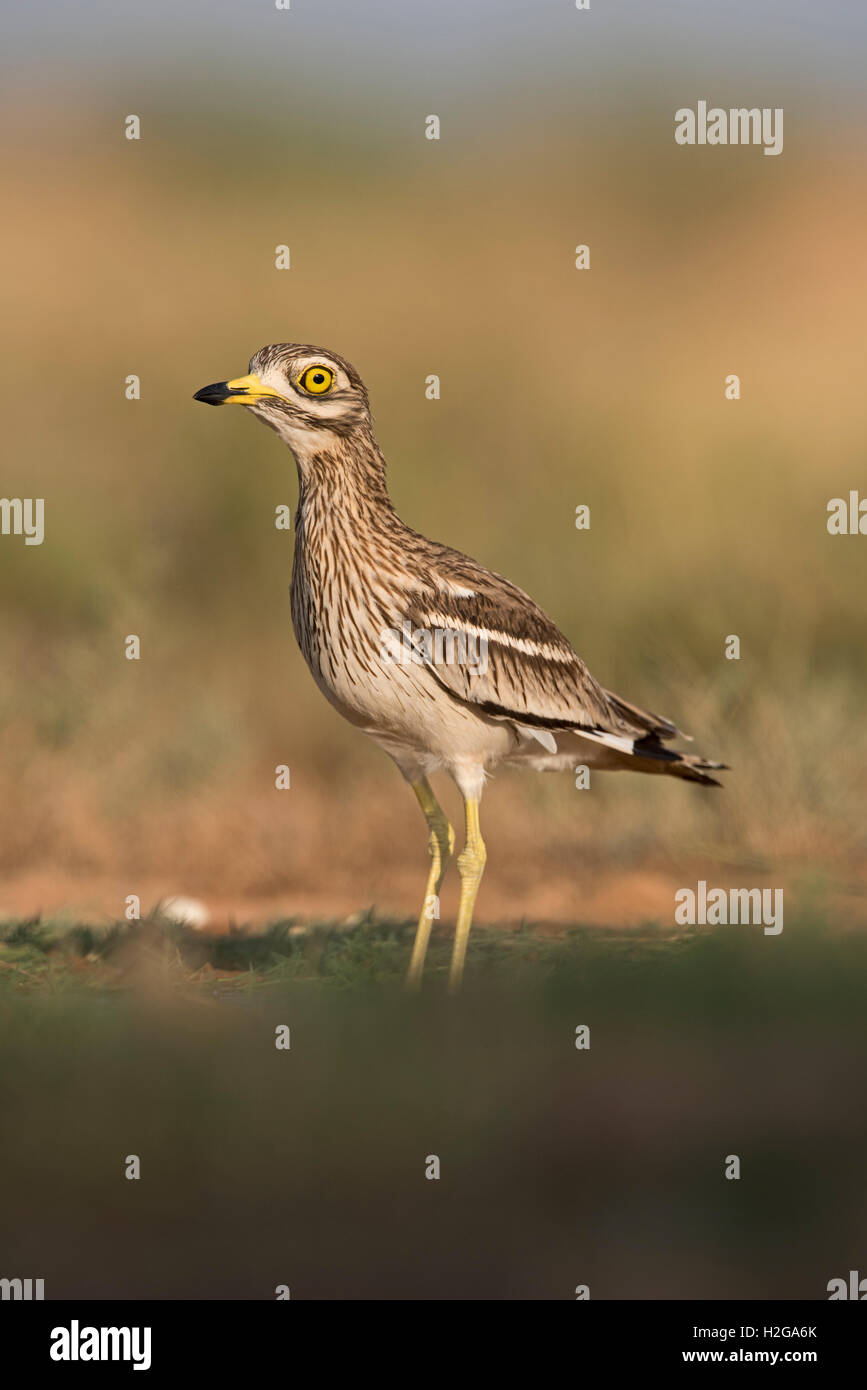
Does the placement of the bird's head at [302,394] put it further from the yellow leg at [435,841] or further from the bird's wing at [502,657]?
the yellow leg at [435,841]

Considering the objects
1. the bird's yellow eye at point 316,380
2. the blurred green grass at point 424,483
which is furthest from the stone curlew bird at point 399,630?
the blurred green grass at point 424,483

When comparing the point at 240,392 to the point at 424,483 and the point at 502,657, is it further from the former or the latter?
the point at 424,483

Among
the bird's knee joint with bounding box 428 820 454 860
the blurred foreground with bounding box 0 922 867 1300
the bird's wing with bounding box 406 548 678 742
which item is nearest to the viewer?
the blurred foreground with bounding box 0 922 867 1300

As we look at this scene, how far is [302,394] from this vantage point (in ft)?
20.8

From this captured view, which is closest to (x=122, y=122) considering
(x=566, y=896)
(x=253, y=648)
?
(x=253, y=648)

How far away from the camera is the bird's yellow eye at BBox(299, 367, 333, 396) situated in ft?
20.8

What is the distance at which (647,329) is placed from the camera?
17047mm

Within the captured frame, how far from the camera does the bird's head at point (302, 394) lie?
629 cm

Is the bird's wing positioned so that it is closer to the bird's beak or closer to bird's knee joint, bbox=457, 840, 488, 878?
bird's knee joint, bbox=457, 840, 488, 878

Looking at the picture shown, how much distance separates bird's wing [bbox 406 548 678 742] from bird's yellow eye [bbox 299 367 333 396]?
716mm

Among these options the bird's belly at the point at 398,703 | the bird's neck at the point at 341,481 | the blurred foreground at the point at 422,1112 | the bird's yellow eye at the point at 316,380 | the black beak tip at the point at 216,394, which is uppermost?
the bird's yellow eye at the point at 316,380

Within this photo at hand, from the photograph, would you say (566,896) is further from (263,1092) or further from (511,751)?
(263,1092)

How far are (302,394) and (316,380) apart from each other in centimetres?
7

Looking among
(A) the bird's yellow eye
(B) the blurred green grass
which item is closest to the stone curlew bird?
(A) the bird's yellow eye
